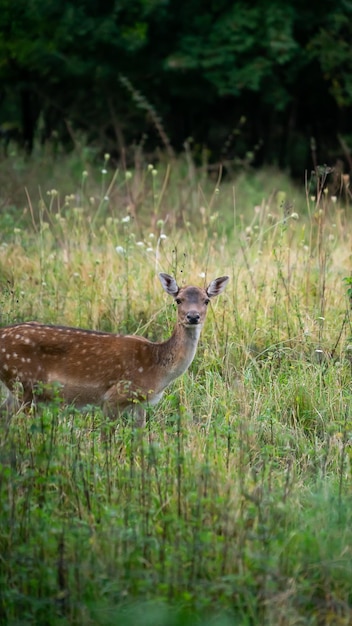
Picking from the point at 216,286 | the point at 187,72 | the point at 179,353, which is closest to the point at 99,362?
the point at 179,353

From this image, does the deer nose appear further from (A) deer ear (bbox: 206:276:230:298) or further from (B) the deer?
(A) deer ear (bbox: 206:276:230:298)

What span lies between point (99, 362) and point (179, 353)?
0.55 meters

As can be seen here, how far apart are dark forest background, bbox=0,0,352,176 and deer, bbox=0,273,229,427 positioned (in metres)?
9.65

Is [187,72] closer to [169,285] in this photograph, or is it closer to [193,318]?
[169,285]

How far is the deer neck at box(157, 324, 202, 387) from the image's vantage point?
24.4 ft

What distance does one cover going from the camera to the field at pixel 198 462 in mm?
4875

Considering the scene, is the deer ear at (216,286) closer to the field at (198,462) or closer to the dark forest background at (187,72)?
the field at (198,462)

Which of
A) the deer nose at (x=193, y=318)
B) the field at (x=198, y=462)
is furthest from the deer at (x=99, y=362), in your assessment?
the field at (x=198, y=462)

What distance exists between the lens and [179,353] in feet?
24.4

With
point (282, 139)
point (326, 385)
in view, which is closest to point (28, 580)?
point (326, 385)

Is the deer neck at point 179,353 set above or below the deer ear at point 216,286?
below

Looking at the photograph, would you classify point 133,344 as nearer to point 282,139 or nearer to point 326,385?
point 326,385

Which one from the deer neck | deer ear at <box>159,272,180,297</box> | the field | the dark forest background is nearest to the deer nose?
the deer neck

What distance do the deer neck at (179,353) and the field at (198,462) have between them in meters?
0.22
